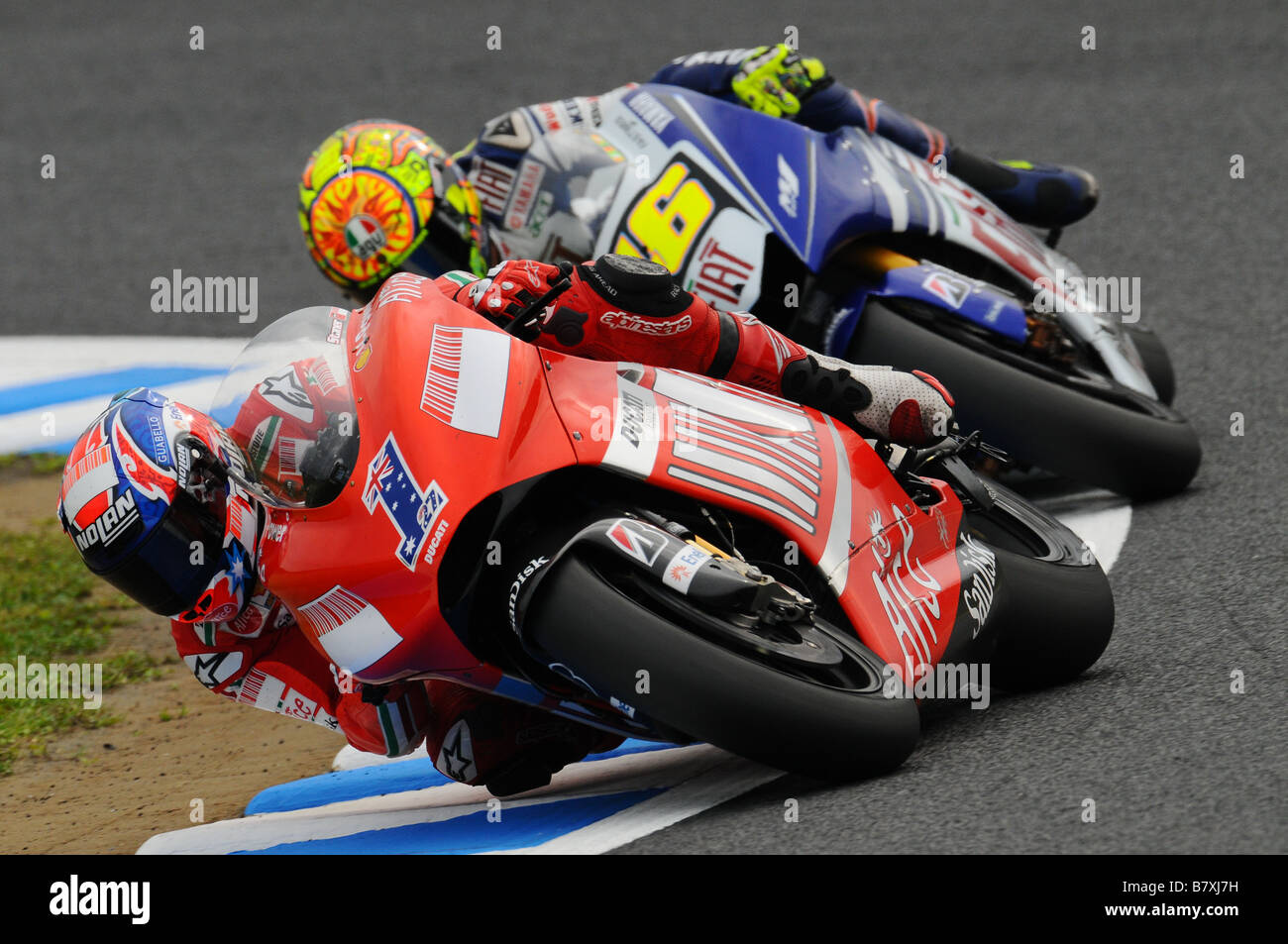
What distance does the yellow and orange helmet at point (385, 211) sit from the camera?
18.2 ft

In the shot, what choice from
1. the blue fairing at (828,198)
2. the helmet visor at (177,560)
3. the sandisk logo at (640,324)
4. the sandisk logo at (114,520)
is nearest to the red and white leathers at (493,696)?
the sandisk logo at (640,324)

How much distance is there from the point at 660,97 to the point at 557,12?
304 inches

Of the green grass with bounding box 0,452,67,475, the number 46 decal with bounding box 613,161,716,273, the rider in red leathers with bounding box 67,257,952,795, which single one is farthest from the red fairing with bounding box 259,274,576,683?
the green grass with bounding box 0,452,67,475

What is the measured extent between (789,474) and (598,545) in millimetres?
571

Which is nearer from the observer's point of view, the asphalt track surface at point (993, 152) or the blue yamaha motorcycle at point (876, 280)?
the asphalt track surface at point (993, 152)

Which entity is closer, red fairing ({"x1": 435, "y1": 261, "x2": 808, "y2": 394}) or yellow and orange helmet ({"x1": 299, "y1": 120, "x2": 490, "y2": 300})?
red fairing ({"x1": 435, "y1": 261, "x2": 808, "y2": 394})

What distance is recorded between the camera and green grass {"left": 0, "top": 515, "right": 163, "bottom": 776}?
18.0 feet

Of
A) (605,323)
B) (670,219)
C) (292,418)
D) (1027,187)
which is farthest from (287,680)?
(1027,187)

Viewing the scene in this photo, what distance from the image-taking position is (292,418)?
3555mm

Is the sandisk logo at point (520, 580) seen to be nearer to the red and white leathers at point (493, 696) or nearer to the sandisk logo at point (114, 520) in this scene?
the red and white leathers at point (493, 696)

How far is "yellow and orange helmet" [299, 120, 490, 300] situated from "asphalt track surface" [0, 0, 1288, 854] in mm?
2431

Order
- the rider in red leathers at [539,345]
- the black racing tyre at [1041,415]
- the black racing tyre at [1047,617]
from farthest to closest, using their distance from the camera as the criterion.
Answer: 1. the black racing tyre at [1041,415]
2. the black racing tyre at [1047,617]
3. the rider in red leathers at [539,345]

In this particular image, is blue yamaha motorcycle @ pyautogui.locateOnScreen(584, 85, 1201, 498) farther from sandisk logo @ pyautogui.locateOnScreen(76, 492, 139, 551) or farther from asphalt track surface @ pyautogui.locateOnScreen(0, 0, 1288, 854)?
sandisk logo @ pyautogui.locateOnScreen(76, 492, 139, 551)
